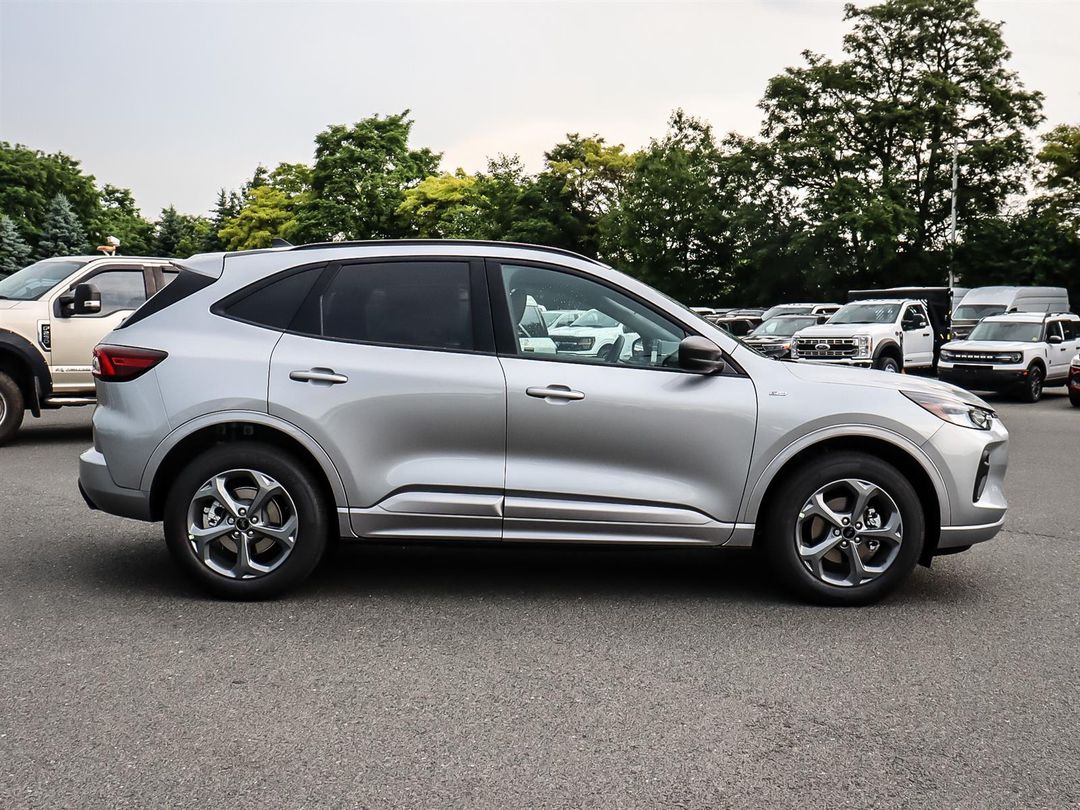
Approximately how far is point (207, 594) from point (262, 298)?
149 cm

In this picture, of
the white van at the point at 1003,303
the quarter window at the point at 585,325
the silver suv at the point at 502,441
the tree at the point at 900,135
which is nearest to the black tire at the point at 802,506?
the silver suv at the point at 502,441

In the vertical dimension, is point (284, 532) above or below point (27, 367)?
below

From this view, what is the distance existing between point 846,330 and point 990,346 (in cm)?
272

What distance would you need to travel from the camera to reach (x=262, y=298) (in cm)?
559

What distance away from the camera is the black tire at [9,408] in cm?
1161

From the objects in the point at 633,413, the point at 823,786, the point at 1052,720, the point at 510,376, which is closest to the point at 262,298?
the point at 510,376

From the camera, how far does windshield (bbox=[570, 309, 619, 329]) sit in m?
5.50

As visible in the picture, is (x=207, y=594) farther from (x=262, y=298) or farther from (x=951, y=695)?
(x=951, y=695)

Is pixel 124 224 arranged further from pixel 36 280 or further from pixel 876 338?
pixel 36 280

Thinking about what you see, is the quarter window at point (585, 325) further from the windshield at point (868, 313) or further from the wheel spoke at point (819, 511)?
the windshield at point (868, 313)

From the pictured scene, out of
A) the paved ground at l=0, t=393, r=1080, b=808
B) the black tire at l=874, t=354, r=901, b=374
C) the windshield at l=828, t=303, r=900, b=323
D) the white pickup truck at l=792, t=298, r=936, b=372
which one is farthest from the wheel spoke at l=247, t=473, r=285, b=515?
the windshield at l=828, t=303, r=900, b=323

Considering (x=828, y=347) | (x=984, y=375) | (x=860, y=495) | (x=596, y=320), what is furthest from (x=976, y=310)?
(x=596, y=320)

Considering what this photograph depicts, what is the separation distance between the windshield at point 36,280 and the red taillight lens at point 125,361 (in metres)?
7.33

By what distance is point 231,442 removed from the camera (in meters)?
5.42
